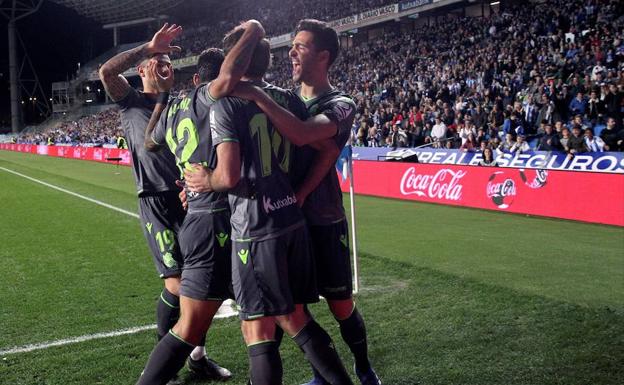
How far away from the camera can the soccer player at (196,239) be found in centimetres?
298

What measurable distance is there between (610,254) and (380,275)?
11.3 ft

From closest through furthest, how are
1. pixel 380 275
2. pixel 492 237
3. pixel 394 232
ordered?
pixel 380 275, pixel 492 237, pixel 394 232

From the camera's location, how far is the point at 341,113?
3.17m

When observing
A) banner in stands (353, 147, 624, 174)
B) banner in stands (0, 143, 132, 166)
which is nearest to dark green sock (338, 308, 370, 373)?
banner in stands (353, 147, 624, 174)

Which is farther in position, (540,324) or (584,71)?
(584,71)

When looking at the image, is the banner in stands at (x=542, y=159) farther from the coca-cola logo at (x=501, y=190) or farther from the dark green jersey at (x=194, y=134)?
the dark green jersey at (x=194, y=134)

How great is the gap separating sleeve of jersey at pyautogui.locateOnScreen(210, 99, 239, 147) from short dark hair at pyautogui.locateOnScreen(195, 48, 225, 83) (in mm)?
476

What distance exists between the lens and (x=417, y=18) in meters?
35.3

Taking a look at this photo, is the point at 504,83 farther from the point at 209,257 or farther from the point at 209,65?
the point at 209,257

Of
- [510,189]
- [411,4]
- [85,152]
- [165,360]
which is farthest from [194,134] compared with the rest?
[85,152]

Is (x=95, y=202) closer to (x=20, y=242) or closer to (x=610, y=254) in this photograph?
(x=20, y=242)

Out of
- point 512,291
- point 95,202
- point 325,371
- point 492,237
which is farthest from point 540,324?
point 95,202

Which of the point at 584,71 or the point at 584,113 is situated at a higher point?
the point at 584,71

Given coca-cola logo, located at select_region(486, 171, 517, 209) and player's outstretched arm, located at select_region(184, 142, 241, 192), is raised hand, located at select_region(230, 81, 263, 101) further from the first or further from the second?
coca-cola logo, located at select_region(486, 171, 517, 209)
